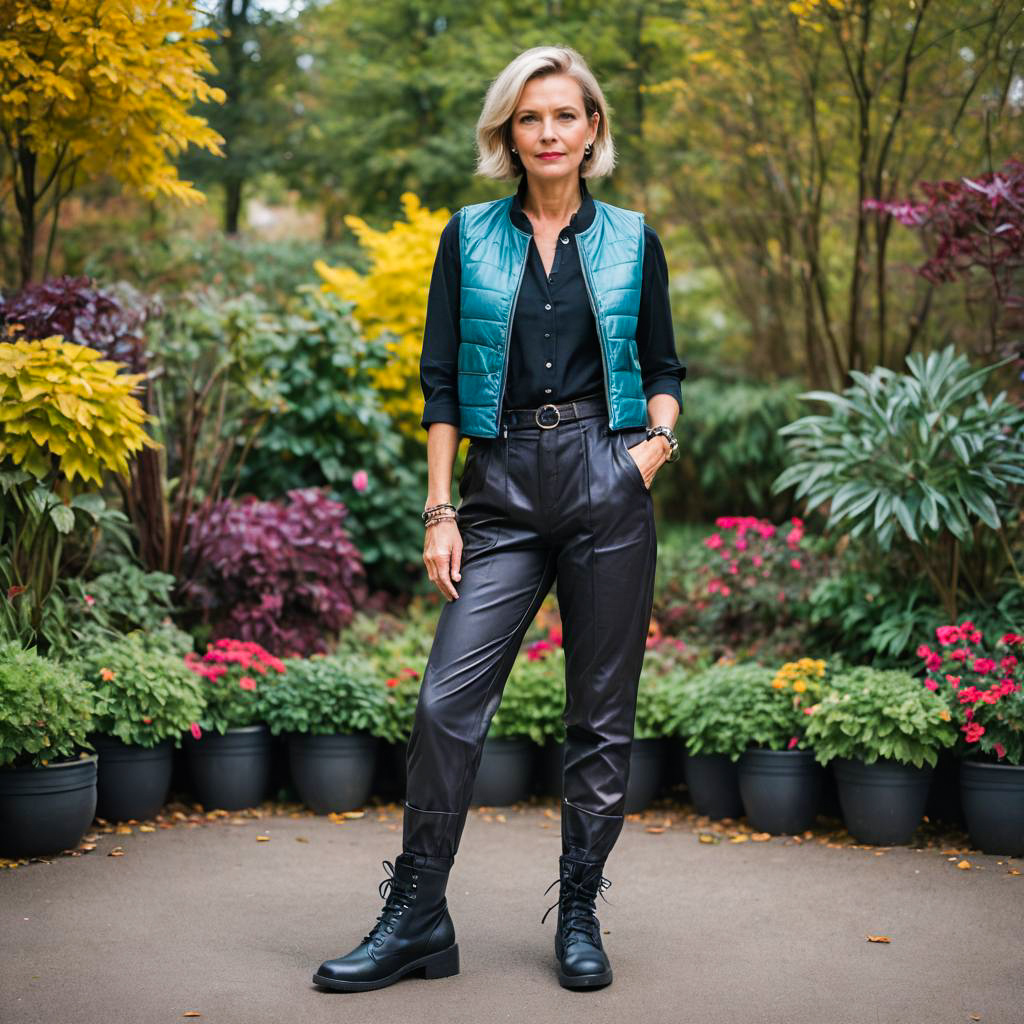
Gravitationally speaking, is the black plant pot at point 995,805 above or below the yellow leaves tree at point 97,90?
below

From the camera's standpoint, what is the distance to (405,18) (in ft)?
35.7

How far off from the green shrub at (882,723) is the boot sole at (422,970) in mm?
1749

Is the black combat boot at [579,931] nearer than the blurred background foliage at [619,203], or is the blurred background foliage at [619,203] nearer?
the black combat boot at [579,931]

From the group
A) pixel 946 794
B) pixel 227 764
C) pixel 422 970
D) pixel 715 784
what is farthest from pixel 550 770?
pixel 422 970

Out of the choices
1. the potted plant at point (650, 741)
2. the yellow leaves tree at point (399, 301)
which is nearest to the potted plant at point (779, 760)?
the potted plant at point (650, 741)

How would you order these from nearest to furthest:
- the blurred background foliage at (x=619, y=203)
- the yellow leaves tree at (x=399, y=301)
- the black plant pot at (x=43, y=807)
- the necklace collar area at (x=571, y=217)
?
1. the necklace collar area at (x=571, y=217)
2. the black plant pot at (x=43, y=807)
3. the blurred background foliage at (x=619, y=203)
4. the yellow leaves tree at (x=399, y=301)

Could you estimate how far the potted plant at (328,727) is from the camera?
14.5ft

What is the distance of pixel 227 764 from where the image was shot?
4.38m

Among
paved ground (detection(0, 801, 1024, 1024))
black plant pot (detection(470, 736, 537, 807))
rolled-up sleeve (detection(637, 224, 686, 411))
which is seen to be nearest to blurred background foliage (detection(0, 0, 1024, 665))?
paved ground (detection(0, 801, 1024, 1024))

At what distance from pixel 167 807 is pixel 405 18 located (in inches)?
336

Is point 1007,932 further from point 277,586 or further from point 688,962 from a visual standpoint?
point 277,586

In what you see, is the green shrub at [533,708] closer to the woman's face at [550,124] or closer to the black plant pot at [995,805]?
the black plant pot at [995,805]

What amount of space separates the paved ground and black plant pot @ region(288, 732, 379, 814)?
9 cm

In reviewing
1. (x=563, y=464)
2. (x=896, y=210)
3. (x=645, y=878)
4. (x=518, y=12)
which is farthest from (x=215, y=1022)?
(x=518, y=12)
